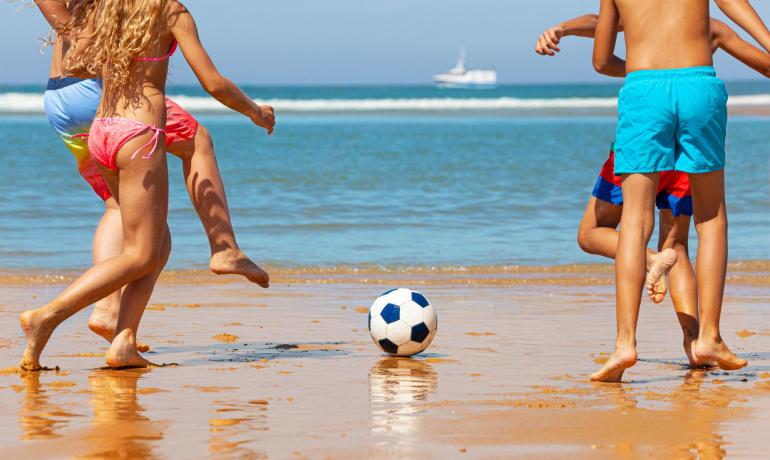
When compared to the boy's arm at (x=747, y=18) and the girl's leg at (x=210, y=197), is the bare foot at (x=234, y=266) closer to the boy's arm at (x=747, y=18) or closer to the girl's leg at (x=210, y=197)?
the girl's leg at (x=210, y=197)

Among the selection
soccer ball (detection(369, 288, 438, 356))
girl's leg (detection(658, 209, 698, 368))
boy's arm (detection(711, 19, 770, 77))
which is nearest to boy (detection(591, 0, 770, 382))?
boy's arm (detection(711, 19, 770, 77))

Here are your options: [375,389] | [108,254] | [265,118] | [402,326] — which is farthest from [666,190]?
[108,254]

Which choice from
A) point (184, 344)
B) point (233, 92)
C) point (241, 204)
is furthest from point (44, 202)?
point (233, 92)

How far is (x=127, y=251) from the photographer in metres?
4.90

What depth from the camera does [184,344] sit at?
5836 mm

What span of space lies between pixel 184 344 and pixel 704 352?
7.83 feet

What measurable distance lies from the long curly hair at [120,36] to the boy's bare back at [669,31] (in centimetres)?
179

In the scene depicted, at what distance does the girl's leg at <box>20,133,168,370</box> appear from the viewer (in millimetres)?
4832

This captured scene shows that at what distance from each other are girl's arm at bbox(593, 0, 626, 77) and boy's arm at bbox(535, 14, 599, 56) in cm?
19

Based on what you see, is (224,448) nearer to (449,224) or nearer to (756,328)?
(756,328)

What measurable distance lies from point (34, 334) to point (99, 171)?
0.75 meters

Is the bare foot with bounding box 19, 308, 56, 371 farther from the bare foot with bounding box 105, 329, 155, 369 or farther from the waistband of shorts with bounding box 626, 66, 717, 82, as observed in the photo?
the waistband of shorts with bounding box 626, 66, 717, 82

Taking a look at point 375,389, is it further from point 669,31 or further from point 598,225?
point 669,31

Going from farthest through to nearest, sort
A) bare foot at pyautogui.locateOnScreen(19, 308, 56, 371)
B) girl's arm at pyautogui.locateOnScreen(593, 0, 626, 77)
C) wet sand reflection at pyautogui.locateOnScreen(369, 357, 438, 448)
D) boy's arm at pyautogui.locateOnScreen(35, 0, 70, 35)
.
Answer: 1. boy's arm at pyautogui.locateOnScreen(35, 0, 70, 35)
2. bare foot at pyautogui.locateOnScreen(19, 308, 56, 371)
3. girl's arm at pyautogui.locateOnScreen(593, 0, 626, 77)
4. wet sand reflection at pyautogui.locateOnScreen(369, 357, 438, 448)
